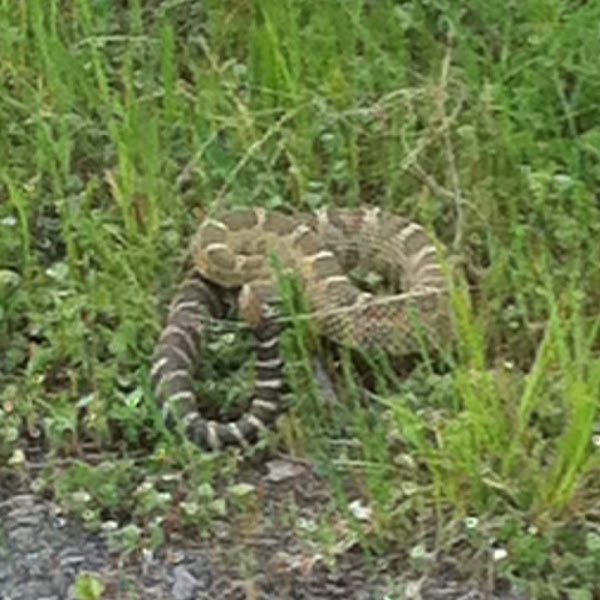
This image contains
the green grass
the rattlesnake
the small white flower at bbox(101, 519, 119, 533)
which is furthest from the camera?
the rattlesnake

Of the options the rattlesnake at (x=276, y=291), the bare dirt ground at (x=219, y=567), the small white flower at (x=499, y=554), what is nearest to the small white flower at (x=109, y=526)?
the bare dirt ground at (x=219, y=567)

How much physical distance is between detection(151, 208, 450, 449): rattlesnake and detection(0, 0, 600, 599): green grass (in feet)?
0.27

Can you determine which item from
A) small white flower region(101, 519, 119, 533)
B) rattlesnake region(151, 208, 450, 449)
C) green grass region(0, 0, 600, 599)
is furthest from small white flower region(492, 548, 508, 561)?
small white flower region(101, 519, 119, 533)

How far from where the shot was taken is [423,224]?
5.95 meters

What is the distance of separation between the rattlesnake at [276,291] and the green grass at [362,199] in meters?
0.08

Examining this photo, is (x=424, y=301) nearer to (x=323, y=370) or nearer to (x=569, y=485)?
(x=323, y=370)

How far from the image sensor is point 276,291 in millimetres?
5707

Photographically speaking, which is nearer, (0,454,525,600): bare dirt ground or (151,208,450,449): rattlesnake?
(0,454,525,600): bare dirt ground

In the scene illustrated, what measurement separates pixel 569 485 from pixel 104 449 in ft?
4.06

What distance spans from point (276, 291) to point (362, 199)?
0.57 metres

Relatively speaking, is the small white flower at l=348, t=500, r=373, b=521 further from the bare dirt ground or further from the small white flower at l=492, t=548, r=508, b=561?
the small white flower at l=492, t=548, r=508, b=561

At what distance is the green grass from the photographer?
4.84 m

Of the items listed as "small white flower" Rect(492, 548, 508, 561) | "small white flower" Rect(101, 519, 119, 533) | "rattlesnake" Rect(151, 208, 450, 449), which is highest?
"rattlesnake" Rect(151, 208, 450, 449)

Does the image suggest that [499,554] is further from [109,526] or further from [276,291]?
[276,291]
